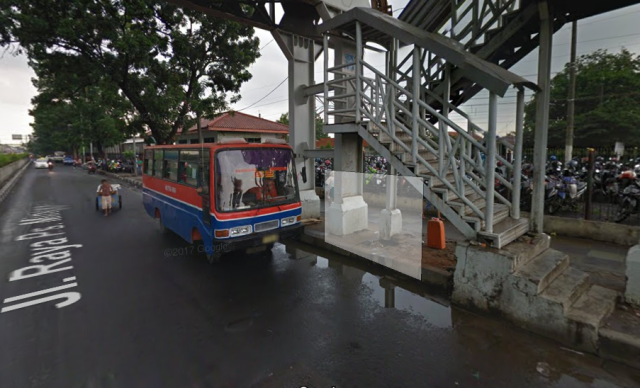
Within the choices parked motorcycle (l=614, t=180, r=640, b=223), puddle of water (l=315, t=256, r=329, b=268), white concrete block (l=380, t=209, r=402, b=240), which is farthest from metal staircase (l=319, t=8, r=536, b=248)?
parked motorcycle (l=614, t=180, r=640, b=223)

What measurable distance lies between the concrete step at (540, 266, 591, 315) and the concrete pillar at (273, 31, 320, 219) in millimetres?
5545

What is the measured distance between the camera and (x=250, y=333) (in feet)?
13.1

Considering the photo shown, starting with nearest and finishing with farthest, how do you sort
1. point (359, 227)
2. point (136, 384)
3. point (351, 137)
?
1. point (136, 384)
2. point (351, 137)
3. point (359, 227)

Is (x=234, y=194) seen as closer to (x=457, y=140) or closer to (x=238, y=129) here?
(x=457, y=140)

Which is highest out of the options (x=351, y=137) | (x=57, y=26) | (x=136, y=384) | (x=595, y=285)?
(x=57, y=26)

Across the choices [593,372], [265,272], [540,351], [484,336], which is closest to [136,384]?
[265,272]

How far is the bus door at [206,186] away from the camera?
575cm

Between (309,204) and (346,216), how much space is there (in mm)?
1693

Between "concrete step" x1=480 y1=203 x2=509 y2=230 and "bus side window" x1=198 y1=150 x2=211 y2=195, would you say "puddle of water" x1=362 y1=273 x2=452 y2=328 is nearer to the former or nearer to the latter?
"concrete step" x1=480 y1=203 x2=509 y2=230

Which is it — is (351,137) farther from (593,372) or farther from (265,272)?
(593,372)

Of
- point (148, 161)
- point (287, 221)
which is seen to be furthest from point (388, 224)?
point (148, 161)

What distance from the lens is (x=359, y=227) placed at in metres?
7.95

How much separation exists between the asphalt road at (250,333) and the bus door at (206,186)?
1.09 m

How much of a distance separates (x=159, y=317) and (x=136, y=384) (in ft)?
4.43
